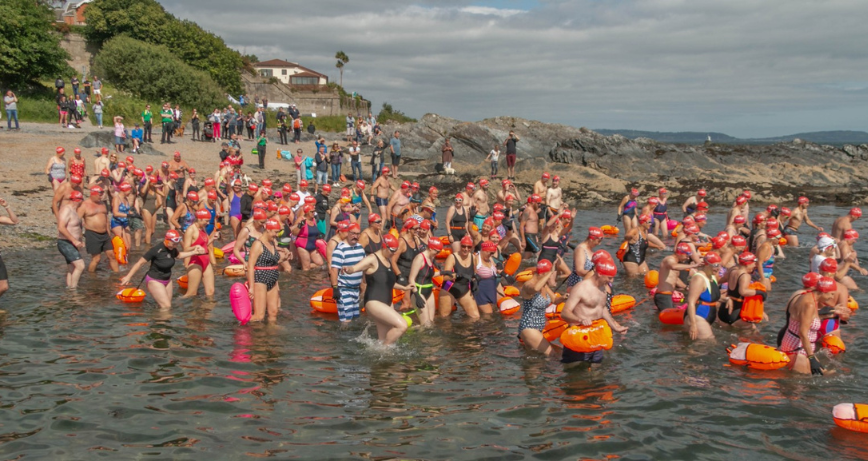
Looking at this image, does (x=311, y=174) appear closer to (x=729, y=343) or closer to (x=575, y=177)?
(x=575, y=177)

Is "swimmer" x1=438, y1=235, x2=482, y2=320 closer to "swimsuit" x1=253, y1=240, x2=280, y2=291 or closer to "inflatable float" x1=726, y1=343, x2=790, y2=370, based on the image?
"swimsuit" x1=253, y1=240, x2=280, y2=291

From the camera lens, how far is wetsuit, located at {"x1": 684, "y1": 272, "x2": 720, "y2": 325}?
9.15m

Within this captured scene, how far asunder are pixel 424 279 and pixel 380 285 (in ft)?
3.73

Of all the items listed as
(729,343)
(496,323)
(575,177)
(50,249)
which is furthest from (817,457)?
(575,177)

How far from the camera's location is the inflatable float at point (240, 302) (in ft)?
30.5

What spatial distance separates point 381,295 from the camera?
27.4ft

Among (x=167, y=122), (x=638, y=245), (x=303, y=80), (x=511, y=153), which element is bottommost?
(x=638, y=245)

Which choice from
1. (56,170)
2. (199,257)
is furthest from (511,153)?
(199,257)

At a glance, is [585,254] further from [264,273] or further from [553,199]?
[553,199]

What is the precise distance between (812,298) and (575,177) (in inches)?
893

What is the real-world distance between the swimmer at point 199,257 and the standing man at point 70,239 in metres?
2.04

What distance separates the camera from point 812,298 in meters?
7.56

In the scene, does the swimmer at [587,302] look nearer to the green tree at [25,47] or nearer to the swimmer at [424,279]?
the swimmer at [424,279]

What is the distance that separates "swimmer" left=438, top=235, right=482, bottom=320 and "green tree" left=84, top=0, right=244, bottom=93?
4007 cm
